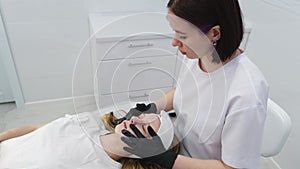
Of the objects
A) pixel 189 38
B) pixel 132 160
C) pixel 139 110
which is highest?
pixel 189 38

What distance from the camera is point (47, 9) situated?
5.81 ft

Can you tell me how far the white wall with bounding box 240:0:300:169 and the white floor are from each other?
1586mm

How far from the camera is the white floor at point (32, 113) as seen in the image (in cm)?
196

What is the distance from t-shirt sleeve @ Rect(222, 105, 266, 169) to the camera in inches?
29.9

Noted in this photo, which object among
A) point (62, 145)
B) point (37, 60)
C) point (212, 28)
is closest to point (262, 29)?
point (212, 28)

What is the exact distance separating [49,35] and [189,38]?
145cm

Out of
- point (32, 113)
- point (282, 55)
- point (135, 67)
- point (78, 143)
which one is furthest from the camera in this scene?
point (32, 113)

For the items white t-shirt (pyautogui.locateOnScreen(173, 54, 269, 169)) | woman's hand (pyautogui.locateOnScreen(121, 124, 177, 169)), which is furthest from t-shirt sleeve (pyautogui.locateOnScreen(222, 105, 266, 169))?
woman's hand (pyautogui.locateOnScreen(121, 124, 177, 169))

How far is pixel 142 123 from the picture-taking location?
0.99m

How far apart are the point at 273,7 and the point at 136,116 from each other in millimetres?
1234

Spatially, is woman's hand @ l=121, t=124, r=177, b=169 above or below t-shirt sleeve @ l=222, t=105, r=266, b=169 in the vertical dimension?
below

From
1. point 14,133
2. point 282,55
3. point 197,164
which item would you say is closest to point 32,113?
point 14,133

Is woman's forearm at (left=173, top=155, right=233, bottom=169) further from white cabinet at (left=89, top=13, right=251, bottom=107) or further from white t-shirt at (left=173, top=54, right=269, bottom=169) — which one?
white cabinet at (left=89, top=13, right=251, bottom=107)

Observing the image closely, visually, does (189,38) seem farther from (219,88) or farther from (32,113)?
(32,113)
